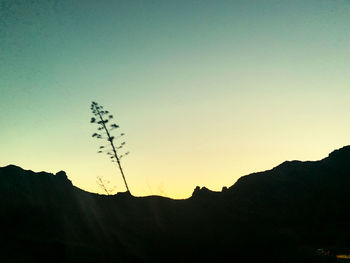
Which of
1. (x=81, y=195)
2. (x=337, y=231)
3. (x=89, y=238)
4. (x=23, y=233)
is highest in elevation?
(x=81, y=195)

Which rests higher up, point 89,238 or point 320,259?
point 89,238

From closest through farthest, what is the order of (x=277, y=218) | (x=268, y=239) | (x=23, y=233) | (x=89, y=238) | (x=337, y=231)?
1. (x=23, y=233)
2. (x=89, y=238)
3. (x=268, y=239)
4. (x=337, y=231)
5. (x=277, y=218)

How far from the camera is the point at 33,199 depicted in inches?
1101

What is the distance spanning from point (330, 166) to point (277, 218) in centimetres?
2046

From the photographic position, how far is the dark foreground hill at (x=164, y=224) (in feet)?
80.9

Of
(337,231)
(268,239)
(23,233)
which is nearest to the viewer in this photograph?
(23,233)

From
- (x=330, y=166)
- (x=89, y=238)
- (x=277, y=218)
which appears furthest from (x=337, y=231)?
(x=89, y=238)

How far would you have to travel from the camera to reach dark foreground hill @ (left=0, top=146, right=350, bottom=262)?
24.7 metres

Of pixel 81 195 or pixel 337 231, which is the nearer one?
pixel 81 195

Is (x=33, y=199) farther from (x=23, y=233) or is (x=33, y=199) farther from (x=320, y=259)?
(x=320, y=259)

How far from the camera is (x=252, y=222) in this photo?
35.5 metres

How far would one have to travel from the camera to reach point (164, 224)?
33469 mm

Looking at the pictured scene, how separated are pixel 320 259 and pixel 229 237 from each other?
9304 millimetres

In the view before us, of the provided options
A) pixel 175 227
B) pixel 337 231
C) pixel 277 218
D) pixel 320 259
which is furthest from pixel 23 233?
pixel 337 231
